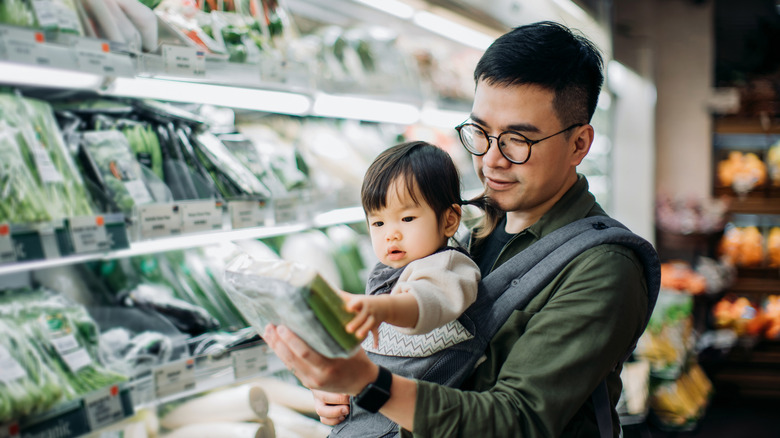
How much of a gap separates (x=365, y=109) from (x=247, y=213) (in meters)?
1.21

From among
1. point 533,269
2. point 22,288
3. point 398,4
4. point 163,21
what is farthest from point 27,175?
point 398,4

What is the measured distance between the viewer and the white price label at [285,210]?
1995 millimetres

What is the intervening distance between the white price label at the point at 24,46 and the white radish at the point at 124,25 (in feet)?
0.92

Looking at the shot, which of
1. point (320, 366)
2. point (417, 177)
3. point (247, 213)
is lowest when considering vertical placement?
point (320, 366)

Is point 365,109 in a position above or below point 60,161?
above

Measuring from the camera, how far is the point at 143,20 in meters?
1.62

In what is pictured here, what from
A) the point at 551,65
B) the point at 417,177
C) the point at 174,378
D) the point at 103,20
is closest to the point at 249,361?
the point at 174,378

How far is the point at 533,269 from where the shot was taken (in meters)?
1.21

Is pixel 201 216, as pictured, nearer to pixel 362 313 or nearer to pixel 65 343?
pixel 65 343

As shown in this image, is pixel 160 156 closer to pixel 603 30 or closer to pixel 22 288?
pixel 22 288

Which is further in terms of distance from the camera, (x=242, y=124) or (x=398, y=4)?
(x=398, y=4)

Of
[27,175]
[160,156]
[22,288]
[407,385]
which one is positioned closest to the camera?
[407,385]

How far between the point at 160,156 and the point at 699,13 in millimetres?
4982

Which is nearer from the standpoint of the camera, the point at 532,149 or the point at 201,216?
the point at 532,149
